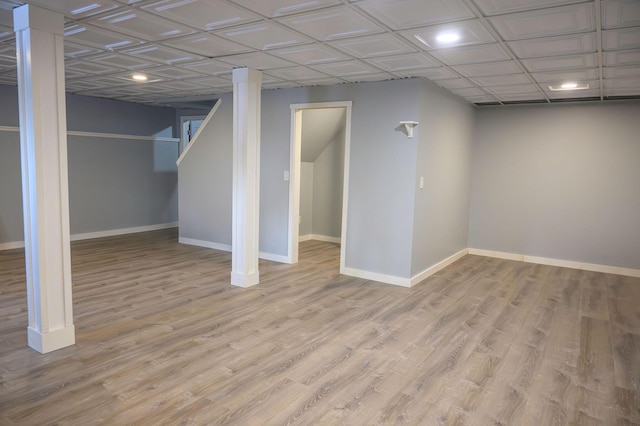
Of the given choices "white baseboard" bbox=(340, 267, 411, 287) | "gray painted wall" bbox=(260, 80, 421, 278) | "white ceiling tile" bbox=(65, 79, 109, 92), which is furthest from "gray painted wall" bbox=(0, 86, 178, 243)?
"white baseboard" bbox=(340, 267, 411, 287)

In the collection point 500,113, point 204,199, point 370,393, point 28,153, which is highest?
point 500,113

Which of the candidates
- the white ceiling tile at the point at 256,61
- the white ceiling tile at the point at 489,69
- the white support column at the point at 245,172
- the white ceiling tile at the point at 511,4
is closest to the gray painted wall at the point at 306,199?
the white support column at the point at 245,172

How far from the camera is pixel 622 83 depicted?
172 inches

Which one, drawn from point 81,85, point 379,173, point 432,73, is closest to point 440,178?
point 379,173

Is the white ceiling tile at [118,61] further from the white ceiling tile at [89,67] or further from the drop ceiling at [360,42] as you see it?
the white ceiling tile at [89,67]

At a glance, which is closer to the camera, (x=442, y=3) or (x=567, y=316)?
(x=442, y=3)

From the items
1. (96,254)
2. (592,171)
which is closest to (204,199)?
(96,254)

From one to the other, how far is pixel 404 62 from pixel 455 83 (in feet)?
3.75

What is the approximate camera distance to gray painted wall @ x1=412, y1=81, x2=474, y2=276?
15.4 feet

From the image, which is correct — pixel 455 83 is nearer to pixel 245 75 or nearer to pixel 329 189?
pixel 245 75

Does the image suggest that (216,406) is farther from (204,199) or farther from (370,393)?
(204,199)

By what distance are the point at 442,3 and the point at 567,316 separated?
9.82 ft

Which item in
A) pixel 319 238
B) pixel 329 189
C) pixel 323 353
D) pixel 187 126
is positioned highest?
pixel 187 126

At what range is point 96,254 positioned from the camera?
5812 millimetres
